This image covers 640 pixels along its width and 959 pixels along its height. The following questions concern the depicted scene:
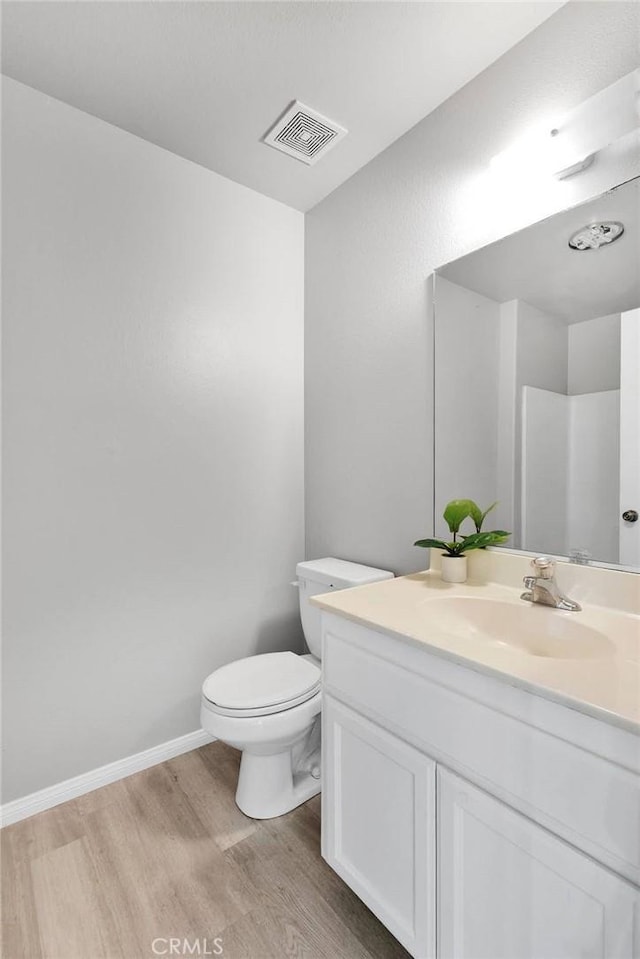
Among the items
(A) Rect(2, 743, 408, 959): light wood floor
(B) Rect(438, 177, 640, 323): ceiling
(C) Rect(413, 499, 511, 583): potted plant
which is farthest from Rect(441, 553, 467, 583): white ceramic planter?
(A) Rect(2, 743, 408, 959): light wood floor

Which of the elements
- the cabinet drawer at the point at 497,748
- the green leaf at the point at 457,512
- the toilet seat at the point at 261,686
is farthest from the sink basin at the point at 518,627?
the toilet seat at the point at 261,686

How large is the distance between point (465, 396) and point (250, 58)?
1.23 metres

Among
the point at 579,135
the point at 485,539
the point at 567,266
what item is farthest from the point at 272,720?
the point at 579,135

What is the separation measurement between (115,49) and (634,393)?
5.83 feet

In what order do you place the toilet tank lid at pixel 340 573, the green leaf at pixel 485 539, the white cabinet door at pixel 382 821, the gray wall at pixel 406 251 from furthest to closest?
1. the toilet tank lid at pixel 340 573
2. the green leaf at pixel 485 539
3. the gray wall at pixel 406 251
4. the white cabinet door at pixel 382 821

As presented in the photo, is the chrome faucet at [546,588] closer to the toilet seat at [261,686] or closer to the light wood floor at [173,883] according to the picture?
the toilet seat at [261,686]

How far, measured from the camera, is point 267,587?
2.13m

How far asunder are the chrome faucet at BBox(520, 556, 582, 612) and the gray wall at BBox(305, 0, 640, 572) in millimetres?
513

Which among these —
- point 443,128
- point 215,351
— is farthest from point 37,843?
point 443,128

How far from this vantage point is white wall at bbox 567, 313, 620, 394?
1135 mm

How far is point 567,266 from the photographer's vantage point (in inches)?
48.8

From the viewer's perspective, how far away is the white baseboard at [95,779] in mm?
1526

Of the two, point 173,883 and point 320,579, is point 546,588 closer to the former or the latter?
point 320,579

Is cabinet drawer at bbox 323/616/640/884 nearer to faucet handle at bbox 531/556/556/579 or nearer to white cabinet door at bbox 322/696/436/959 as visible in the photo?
white cabinet door at bbox 322/696/436/959
